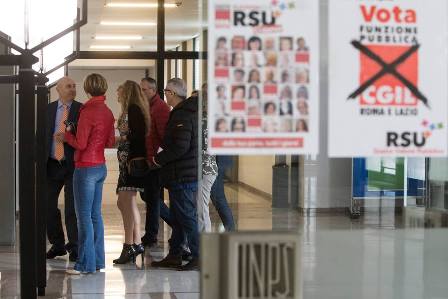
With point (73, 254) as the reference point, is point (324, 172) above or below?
above

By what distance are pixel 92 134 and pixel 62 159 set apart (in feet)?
3.03

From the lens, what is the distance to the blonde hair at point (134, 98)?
7.80 metres

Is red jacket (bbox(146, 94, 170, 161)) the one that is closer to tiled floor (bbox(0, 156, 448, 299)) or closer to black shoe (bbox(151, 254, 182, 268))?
black shoe (bbox(151, 254, 182, 268))

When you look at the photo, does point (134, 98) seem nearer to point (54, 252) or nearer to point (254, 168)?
point (54, 252)

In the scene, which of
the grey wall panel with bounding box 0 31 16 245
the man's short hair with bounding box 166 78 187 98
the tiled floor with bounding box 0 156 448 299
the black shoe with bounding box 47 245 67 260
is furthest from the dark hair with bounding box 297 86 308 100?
the grey wall panel with bounding box 0 31 16 245

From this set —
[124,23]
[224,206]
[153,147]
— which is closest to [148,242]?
[153,147]

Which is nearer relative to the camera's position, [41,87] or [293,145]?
[293,145]

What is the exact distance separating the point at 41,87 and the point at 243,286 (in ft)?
11.1

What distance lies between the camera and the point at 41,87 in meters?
5.96

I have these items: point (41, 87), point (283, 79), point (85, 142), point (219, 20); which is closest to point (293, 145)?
point (283, 79)

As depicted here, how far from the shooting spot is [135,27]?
42.2 feet

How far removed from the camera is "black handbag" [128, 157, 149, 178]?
7.91 metres

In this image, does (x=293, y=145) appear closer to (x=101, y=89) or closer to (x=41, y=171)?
(x=41, y=171)

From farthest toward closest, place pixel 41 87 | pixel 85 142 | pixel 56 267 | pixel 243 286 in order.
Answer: pixel 56 267 → pixel 85 142 → pixel 41 87 → pixel 243 286
